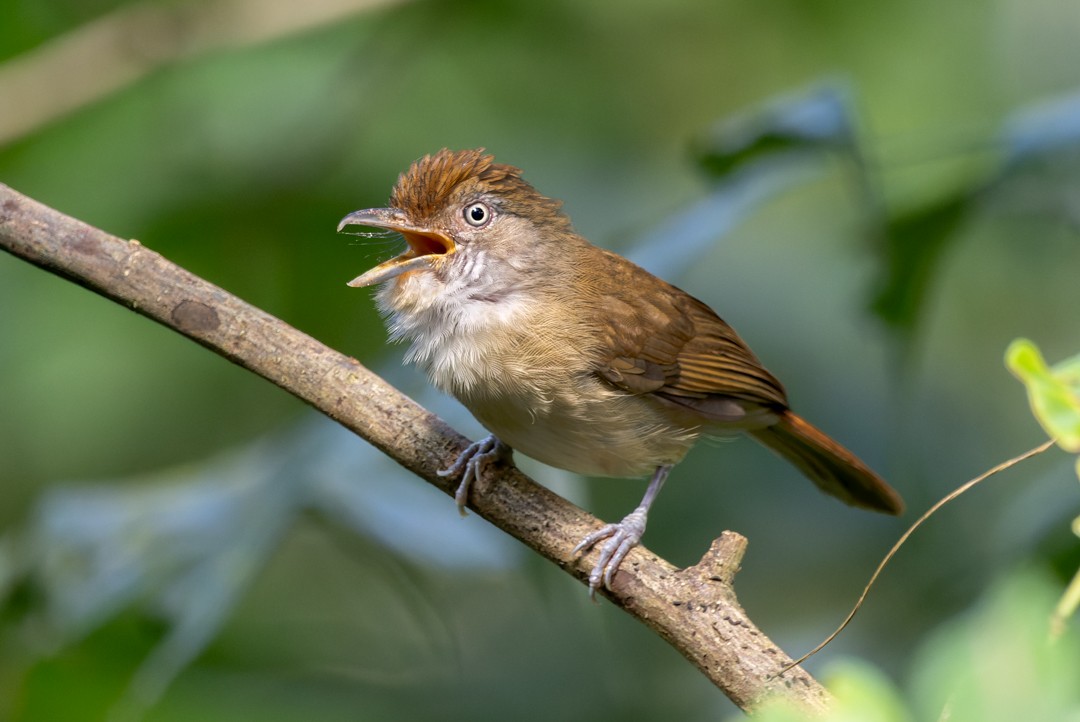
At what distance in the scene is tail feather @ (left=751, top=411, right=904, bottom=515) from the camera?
3416mm

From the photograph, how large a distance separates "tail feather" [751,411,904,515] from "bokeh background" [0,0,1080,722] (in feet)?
0.95

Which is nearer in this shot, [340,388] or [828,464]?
[340,388]

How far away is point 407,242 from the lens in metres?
3.27

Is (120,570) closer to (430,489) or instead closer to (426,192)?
(430,489)

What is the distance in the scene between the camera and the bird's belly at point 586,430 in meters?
2.85

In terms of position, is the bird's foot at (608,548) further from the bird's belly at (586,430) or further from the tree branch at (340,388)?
the bird's belly at (586,430)

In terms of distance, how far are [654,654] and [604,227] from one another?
1.88 meters

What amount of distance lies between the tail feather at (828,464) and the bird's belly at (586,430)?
18.5 inches

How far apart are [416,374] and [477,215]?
2.85ft

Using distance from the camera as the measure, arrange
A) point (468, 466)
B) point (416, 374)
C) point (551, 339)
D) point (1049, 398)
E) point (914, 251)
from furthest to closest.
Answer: point (416, 374)
point (914, 251)
point (551, 339)
point (468, 466)
point (1049, 398)

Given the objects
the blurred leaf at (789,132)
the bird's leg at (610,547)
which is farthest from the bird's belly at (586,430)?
the blurred leaf at (789,132)

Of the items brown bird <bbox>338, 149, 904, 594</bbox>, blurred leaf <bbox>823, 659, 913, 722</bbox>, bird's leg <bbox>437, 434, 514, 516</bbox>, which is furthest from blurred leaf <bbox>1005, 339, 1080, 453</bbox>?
bird's leg <bbox>437, 434, 514, 516</bbox>

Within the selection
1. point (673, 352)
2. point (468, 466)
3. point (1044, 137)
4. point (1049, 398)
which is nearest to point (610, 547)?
point (468, 466)

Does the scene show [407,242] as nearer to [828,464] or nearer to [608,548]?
[608,548]
